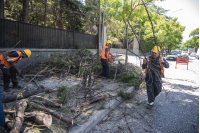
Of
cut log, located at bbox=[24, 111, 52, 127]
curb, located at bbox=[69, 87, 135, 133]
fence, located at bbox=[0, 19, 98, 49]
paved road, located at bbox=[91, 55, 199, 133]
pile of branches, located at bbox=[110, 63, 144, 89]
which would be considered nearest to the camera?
cut log, located at bbox=[24, 111, 52, 127]

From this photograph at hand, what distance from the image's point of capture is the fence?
7.28 meters

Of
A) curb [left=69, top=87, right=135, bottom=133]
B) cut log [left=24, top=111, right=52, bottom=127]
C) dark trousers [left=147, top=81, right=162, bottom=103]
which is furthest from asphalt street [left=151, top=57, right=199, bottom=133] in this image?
cut log [left=24, top=111, right=52, bottom=127]

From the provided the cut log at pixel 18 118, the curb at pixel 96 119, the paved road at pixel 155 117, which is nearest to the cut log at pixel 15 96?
the cut log at pixel 18 118

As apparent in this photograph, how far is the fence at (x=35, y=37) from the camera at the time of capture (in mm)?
7281

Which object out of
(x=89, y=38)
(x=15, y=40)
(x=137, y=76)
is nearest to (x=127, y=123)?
(x=137, y=76)

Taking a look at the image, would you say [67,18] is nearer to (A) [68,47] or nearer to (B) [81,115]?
(A) [68,47]

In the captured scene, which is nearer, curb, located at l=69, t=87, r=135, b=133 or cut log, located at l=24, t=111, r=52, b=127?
cut log, located at l=24, t=111, r=52, b=127

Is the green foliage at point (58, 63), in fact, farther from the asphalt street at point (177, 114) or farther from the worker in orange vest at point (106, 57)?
the asphalt street at point (177, 114)

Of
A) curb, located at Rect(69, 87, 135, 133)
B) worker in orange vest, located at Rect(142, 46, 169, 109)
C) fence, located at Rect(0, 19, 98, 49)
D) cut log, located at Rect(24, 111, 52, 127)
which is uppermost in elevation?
fence, located at Rect(0, 19, 98, 49)

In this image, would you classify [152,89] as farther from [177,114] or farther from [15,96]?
[15,96]

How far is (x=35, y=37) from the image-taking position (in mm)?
8789

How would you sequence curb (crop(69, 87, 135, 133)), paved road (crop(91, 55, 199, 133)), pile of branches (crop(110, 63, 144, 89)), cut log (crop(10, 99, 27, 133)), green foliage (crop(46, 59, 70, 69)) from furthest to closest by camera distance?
green foliage (crop(46, 59, 70, 69))
pile of branches (crop(110, 63, 144, 89))
paved road (crop(91, 55, 199, 133))
curb (crop(69, 87, 135, 133))
cut log (crop(10, 99, 27, 133))

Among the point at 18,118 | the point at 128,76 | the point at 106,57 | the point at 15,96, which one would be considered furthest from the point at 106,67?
the point at 18,118

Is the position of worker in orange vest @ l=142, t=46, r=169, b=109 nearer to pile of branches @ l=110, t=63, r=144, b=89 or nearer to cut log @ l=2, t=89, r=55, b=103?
pile of branches @ l=110, t=63, r=144, b=89
